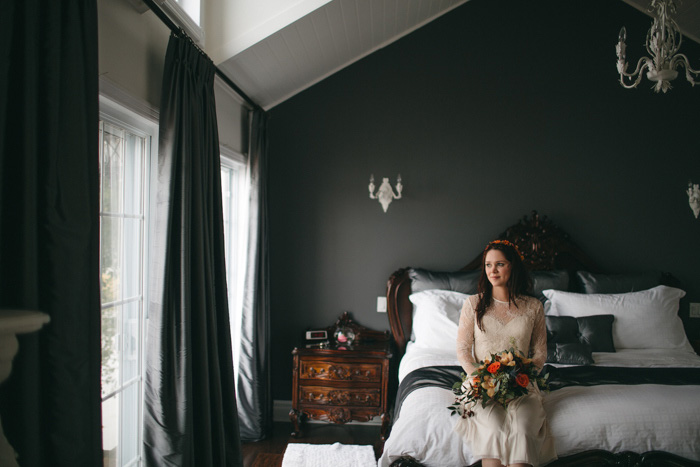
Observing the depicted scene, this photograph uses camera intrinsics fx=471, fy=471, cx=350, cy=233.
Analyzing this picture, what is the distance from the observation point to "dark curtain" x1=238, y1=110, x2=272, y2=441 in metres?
3.41

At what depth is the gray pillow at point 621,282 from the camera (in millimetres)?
3594

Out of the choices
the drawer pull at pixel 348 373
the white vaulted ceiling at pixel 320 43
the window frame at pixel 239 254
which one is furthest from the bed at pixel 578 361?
the white vaulted ceiling at pixel 320 43

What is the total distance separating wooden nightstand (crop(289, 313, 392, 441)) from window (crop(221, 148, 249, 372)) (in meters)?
0.52

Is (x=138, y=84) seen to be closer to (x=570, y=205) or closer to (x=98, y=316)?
(x=98, y=316)

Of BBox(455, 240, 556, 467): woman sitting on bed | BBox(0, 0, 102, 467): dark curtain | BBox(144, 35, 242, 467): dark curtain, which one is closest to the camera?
BBox(0, 0, 102, 467): dark curtain

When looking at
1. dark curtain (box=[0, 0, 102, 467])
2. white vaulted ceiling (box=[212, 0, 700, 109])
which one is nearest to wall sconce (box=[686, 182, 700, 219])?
white vaulted ceiling (box=[212, 0, 700, 109])

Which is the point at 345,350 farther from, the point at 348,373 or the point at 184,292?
the point at 184,292

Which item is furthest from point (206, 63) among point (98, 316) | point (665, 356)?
point (665, 356)

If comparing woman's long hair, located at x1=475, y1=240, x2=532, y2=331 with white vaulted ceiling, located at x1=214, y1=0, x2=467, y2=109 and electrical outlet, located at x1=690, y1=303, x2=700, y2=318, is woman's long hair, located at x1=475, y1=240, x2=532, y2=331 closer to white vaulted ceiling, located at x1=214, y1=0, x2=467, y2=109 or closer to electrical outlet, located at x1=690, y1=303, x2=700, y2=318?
white vaulted ceiling, located at x1=214, y1=0, x2=467, y2=109

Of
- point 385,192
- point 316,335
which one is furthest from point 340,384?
point 385,192

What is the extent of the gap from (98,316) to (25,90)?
0.66m

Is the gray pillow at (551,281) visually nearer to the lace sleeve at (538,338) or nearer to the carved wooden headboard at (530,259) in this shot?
the carved wooden headboard at (530,259)

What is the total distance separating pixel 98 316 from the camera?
143cm

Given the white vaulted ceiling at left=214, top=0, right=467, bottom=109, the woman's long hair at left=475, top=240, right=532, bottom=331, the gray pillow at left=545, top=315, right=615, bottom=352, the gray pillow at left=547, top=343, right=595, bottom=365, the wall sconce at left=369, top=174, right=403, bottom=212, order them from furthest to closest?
1. the wall sconce at left=369, top=174, right=403, bottom=212
2. the gray pillow at left=545, top=315, right=615, bottom=352
3. the gray pillow at left=547, top=343, right=595, bottom=365
4. the white vaulted ceiling at left=214, top=0, right=467, bottom=109
5. the woman's long hair at left=475, top=240, right=532, bottom=331
